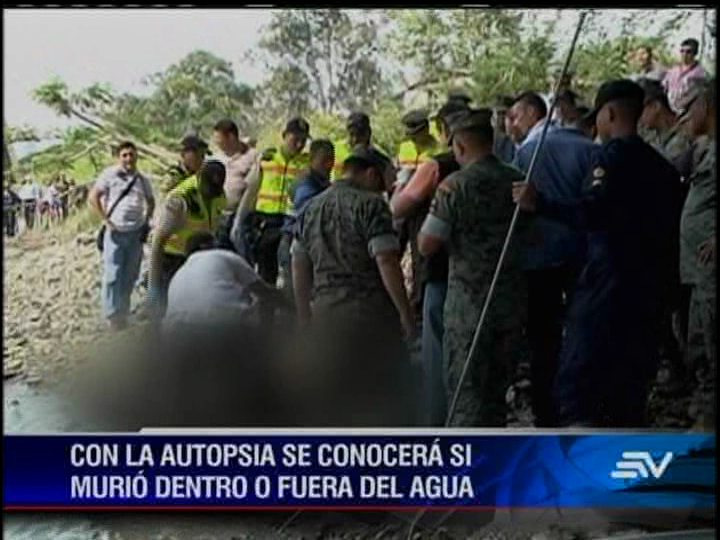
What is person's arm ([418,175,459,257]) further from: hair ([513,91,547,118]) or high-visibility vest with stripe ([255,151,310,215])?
high-visibility vest with stripe ([255,151,310,215])

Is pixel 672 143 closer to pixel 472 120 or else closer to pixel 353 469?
pixel 472 120

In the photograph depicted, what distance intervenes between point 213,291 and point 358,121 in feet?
2.65

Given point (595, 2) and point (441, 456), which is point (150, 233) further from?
point (595, 2)

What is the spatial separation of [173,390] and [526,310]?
1313 mm

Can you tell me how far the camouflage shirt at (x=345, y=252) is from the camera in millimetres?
4949

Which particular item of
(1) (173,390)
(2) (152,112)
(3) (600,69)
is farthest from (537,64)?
(1) (173,390)

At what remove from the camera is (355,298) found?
495 cm

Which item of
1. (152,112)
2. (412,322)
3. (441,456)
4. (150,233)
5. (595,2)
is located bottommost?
(441,456)

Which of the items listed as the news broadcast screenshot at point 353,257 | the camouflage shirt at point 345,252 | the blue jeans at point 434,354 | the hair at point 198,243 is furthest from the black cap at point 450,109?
the hair at point 198,243

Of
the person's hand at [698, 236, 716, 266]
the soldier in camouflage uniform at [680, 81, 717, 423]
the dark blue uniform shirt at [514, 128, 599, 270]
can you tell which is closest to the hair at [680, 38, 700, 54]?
the soldier in camouflage uniform at [680, 81, 717, 423]

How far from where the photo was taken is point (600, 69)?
16.1 feet

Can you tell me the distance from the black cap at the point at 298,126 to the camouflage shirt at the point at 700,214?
4.59 feet

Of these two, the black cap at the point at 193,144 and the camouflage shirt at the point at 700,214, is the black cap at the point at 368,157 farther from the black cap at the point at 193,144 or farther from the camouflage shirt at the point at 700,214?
the camouflage shirt at the point at 700,214

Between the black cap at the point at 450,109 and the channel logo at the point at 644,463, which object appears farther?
the channel logo at the point at 644,463
